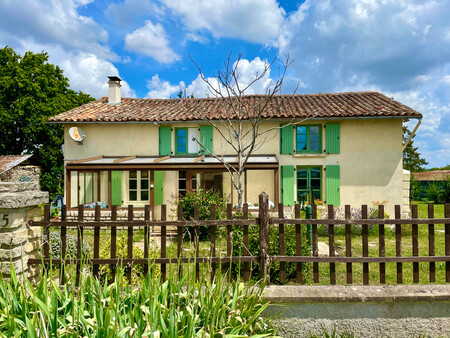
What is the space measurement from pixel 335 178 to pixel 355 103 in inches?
152

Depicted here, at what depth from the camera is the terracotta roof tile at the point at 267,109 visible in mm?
11281

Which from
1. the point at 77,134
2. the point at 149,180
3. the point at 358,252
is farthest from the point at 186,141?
the point at 358,252

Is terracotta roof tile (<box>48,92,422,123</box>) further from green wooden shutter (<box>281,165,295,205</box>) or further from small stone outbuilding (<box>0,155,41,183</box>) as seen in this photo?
small stone outbuilding (<box>0,155,41,183</box>)

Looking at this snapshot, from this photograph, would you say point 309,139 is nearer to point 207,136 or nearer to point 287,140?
point 287,140

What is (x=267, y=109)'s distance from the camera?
1242 centimetres

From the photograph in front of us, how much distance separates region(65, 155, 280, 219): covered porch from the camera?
10711 mm

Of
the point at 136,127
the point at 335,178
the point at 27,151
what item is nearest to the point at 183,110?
the point at 136,127

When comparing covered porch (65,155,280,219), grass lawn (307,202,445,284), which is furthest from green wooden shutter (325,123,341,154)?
grass lawn (307,202,445,284)

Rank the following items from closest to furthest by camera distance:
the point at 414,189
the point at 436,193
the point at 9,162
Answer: the point at 9,162
the point at 436,193
the point at 414,189

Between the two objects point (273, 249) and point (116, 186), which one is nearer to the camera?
point (273, 249)

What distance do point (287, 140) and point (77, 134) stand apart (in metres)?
9.08

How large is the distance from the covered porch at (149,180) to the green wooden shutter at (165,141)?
363mm

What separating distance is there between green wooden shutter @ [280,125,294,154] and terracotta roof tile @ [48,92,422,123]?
0.75m

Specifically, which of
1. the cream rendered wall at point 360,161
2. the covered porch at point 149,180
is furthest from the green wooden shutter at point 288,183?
the covered porch at point 149,180
